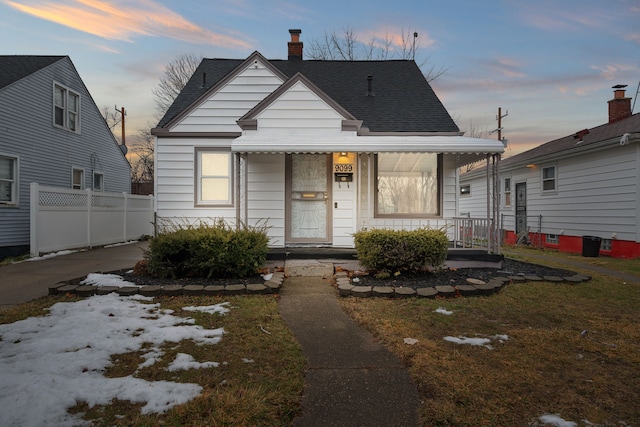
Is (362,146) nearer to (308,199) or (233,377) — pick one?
(308,199)

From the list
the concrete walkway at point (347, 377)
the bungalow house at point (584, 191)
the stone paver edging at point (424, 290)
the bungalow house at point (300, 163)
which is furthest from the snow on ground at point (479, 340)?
the bungalow house at point (584, 191)

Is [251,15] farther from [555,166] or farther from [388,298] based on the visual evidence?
[555,166]

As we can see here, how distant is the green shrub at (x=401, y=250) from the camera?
6.23 metres

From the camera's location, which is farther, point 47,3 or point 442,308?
point 47,3

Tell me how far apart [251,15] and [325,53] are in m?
15.1

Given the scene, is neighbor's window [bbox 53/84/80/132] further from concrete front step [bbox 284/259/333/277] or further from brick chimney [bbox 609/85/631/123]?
brick chimney [bbox 609/85/631/123]

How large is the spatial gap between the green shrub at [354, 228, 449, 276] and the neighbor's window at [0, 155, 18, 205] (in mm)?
11612

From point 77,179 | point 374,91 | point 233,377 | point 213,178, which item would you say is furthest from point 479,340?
point 77,179

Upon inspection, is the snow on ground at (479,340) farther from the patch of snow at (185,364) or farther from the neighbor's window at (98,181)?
the neighbor's window at (98,181)

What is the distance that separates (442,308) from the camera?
4.85 metres

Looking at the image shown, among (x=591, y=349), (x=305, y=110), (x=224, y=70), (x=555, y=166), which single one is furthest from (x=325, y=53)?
(x=591, y=349)

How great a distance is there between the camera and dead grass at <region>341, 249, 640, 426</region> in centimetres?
242

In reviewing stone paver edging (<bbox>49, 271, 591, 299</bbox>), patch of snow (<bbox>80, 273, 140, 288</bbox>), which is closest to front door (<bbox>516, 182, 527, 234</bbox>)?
stone paver edging (<bbox>49, 271, 591, 299</bbox>)

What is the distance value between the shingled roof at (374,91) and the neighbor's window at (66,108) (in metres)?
5.99
